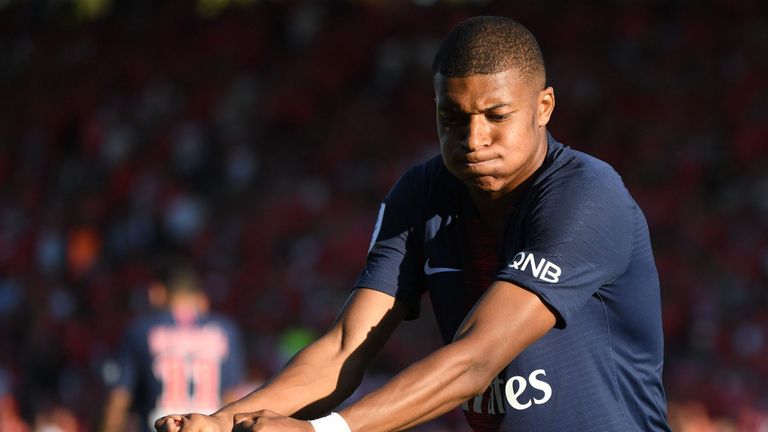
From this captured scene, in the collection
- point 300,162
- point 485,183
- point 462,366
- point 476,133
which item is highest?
point 476,133

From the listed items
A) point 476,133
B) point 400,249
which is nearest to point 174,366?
point 400,249

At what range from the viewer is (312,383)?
324 centimetres

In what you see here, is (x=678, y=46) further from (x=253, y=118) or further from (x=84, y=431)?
(x=84, y=431)

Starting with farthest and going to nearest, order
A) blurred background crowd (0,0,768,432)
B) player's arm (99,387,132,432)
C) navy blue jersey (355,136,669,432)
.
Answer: blurred background crowd (0,0,768,432) → player's arm (99,387,132,432) → navy blue jersey (355,136,669,432)

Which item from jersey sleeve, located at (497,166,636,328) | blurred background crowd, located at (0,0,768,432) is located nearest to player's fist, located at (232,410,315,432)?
jersey sleeve, located at (497,166,636,328)

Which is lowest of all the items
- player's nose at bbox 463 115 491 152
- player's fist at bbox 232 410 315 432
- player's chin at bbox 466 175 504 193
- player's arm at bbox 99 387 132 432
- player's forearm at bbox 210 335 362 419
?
player's arm at bbox 99 387 132 432

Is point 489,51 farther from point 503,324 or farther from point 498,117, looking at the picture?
point 503,324

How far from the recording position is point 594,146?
550 inches

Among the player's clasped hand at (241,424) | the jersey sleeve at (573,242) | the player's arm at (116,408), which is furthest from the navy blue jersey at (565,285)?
the player's arm at (116,408)

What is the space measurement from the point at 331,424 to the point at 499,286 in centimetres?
50

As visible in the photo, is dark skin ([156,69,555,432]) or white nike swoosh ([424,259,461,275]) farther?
white nike swoosh ([424,259,461,275])

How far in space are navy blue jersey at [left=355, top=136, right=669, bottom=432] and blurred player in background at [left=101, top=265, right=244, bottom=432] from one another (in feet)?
14.2

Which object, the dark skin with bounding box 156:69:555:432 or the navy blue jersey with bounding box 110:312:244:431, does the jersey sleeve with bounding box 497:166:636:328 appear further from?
the navy blue jersey with bounding box 110:312:244:431

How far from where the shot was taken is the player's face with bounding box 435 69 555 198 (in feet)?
9.76
